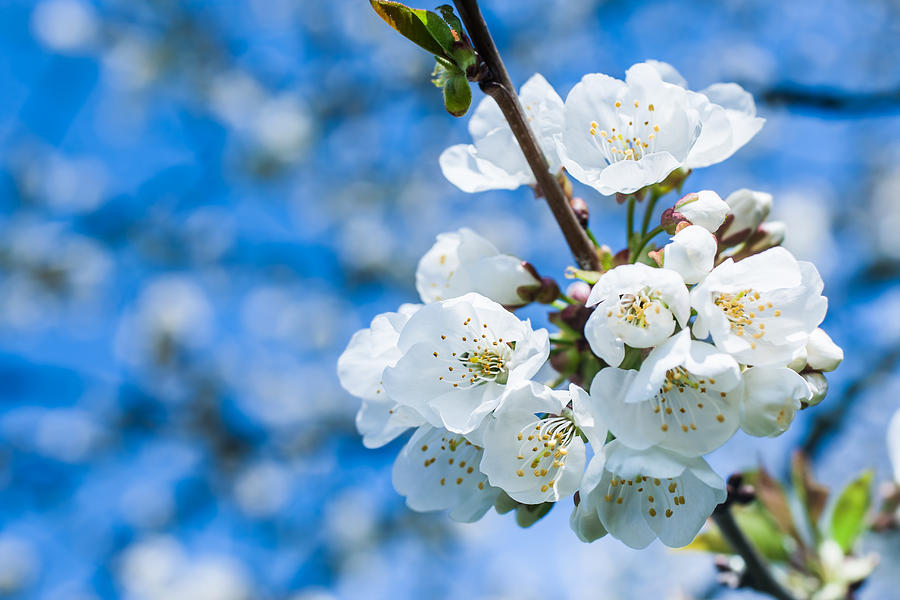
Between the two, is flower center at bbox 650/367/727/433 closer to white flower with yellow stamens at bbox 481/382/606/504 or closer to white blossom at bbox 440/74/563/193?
white flower with yellow stamens at bbox 481/382/606/504

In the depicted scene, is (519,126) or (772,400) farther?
(519,126)

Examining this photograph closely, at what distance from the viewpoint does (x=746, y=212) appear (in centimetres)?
110

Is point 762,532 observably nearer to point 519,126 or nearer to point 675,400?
point 675,400

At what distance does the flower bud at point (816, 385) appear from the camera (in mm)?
916

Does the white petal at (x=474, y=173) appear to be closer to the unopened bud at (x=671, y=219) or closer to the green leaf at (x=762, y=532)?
the unopened bud at (x=671, y=219)

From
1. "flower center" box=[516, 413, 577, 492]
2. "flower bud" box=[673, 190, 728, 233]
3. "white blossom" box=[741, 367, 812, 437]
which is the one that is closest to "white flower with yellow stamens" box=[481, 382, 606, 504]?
"flower center" box=[516, 413, 577, 492]

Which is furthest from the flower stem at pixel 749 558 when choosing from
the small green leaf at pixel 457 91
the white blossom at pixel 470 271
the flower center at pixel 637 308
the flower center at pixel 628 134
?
the small green leaf at pixel 457 91

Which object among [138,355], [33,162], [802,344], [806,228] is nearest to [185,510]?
[138,355]

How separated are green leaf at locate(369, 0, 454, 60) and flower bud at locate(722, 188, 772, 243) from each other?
0.55 meters

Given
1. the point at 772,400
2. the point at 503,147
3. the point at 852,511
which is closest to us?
the point at 772,400

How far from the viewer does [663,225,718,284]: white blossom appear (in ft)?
2.97

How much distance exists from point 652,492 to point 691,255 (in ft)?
1.23

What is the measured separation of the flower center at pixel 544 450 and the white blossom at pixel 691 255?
0.93ft

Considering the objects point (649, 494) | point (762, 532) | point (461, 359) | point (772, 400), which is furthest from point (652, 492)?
point (762, 532)
